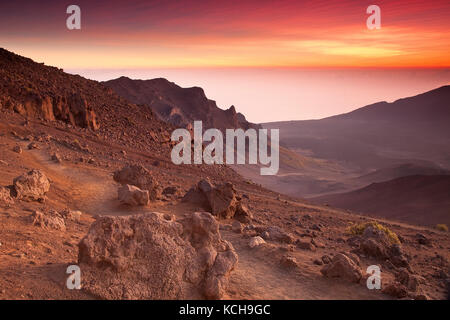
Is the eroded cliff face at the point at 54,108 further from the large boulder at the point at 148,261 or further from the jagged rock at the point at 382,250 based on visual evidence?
the jagged rock at the point at 382,250

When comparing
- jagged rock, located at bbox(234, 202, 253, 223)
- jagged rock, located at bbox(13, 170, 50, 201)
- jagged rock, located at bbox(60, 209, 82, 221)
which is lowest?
jagged rock, located at bbox(234, 202, 253, 223)

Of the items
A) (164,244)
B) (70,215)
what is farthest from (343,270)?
(70,215)

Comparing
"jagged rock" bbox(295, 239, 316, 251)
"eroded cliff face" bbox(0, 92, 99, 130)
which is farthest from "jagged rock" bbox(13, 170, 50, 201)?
"eroded cliff face" bbox(0, 92, 99, 130)

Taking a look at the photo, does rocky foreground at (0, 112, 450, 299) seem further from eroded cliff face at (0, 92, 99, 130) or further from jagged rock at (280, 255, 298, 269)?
eroded cliff face at (0, 92, 99, 130)

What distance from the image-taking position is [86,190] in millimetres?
14695

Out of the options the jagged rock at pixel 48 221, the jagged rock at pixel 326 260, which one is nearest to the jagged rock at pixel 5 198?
the jagged rock at pixel 48 221

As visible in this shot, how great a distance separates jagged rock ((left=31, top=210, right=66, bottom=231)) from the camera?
8.61m

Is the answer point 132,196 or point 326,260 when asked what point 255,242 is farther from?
point 132,196

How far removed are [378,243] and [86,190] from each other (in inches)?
432

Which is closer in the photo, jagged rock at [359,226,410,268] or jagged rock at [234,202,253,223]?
jagged rock at [359,226,410,268]

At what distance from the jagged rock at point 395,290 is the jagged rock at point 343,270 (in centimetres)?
64

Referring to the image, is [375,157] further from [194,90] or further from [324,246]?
[324,246]

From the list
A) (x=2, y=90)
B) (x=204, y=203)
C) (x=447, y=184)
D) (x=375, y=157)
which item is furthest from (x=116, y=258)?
(x=375, y=157)

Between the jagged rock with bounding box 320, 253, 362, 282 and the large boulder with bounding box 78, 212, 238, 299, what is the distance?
2.88m
